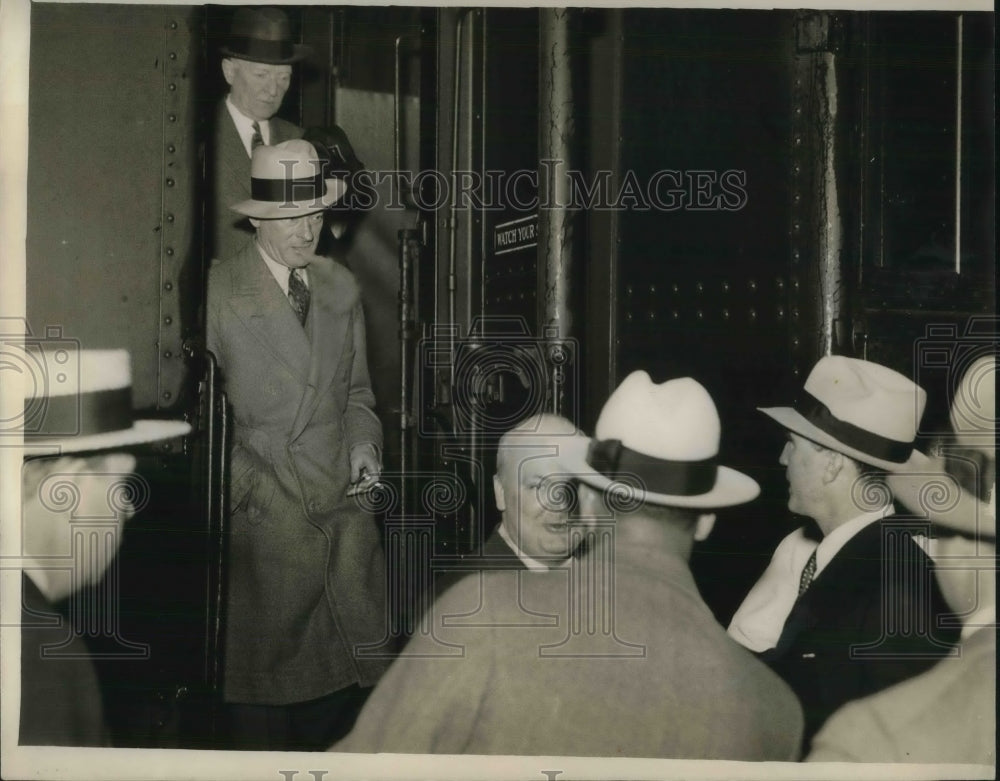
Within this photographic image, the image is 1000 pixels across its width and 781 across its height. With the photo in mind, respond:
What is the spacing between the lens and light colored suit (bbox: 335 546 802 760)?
2.94 metres

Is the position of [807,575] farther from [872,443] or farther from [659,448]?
[659,448]

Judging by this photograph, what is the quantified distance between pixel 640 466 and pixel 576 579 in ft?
1.27

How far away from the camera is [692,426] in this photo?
2.93 meters

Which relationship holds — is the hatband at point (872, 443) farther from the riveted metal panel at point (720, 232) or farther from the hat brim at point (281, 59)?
the hat brim at point (281, 59)

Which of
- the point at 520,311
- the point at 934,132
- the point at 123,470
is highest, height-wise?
the point at 934,132

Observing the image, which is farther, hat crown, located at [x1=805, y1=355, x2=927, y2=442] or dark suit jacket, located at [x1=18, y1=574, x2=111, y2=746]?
dark suit jacket, located at [x1=18, y1=574, x2=111, y2=746]

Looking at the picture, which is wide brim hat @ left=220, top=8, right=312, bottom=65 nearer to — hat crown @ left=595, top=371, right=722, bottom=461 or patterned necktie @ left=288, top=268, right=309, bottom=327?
patterned necktie @ left=288, top=268, right=309, bottom=327

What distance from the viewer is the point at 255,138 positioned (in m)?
2.94

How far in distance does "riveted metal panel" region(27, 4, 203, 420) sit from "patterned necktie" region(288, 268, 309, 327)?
0.91 ft

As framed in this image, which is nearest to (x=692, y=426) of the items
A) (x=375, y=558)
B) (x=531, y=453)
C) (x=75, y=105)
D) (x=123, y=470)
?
(x=531, y=453)

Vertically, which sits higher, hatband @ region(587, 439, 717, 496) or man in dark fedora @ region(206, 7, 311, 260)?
man in dark fedora @ region(206, 7, 311, 260)

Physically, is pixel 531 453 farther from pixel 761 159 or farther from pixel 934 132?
pixel 934 132

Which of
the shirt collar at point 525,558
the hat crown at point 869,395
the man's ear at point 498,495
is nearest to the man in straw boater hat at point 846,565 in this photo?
the hat crown at point 869,395

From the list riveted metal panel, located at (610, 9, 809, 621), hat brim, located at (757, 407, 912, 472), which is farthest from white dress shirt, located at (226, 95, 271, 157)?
hat brim, located at (757, 407, 912, 472)
